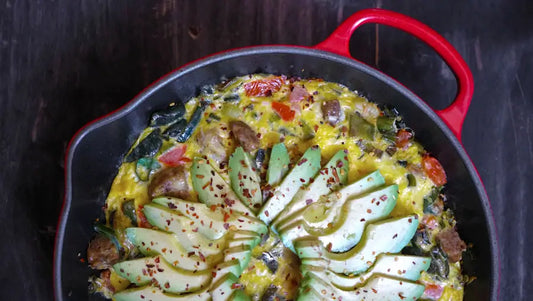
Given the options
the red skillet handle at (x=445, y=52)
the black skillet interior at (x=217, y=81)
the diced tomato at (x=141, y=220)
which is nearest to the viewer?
the black skillet interior at (x=217, y=81)

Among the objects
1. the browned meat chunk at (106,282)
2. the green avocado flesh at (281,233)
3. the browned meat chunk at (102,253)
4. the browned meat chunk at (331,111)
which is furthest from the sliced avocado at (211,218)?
the browned meat chunk at (331,111)

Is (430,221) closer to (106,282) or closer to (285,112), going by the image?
(285,112)

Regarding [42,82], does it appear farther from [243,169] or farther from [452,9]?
[452,9]

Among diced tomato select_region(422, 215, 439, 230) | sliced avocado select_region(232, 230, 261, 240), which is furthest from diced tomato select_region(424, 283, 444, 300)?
sliced avocado select_region(232, 230, 261, 240)

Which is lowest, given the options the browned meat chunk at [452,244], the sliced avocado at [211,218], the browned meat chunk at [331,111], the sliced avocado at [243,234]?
the browned meat chunk at [452,244]

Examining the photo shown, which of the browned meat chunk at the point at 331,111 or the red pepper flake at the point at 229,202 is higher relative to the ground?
the browned meat chunk at the point at 331,111

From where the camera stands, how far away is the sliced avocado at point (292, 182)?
8.71 ft

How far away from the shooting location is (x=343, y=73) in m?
2.78

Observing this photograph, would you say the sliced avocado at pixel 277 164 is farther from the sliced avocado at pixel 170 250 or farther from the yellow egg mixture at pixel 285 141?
the sliced avocado at pixel 170 250

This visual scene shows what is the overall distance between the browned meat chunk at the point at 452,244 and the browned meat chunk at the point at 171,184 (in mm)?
1476

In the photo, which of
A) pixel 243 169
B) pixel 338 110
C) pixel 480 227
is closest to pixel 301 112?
pixel 338 110

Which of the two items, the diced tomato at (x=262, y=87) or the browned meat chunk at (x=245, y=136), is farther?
the diced tomato at (x=262, y=87)

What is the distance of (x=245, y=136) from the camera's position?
2699mm

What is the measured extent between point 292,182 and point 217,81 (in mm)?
725
